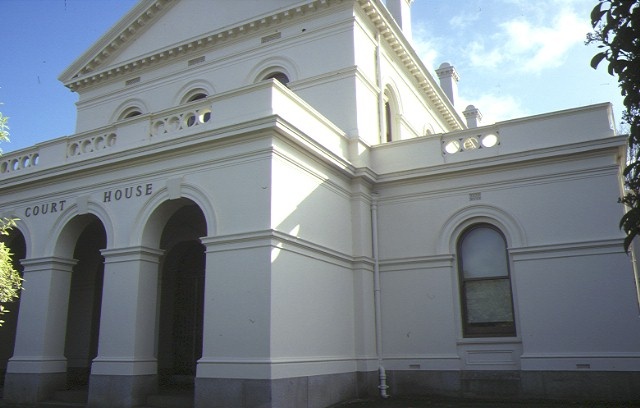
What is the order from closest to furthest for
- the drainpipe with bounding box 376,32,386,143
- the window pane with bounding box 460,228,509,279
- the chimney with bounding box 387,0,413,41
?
the window pane with bounding box 460,228,509,279 → the drainpipe with bounding box 376,32,386,143 → the chimney with bounding box 387,0,413,41

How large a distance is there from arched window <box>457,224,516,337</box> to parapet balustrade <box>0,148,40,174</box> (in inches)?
421

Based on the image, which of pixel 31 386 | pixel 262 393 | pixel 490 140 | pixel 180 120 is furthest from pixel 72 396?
pixel 490 140

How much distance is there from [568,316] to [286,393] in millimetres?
6096

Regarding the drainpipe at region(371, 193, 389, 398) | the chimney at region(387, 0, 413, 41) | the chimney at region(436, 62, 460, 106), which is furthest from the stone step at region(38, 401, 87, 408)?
the chimney at region(436, 62, 460, 106)

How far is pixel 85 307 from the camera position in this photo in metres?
16.6

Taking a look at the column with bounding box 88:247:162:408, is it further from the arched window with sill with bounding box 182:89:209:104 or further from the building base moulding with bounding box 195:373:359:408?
the arched window with sill with bounding box 182:89:209:104

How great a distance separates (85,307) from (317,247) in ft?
25.4

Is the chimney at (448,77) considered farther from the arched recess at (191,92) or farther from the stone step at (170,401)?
the stone step at (170,401)

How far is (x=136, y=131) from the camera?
13.3 metres

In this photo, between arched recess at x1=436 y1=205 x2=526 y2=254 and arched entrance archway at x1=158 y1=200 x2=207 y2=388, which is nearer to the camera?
arched recess at x1=436 y1=205 x2=526 y2=254

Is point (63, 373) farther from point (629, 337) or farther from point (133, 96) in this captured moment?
point (629, 337)

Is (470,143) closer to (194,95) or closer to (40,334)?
(194,95)

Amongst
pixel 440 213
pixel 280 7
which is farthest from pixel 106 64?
pixel 440 213

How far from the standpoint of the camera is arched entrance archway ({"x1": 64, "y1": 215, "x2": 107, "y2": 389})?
1627cm
